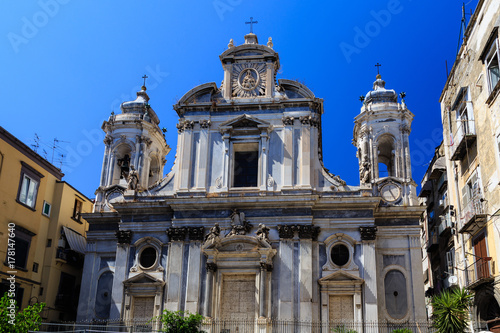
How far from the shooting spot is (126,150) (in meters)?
33.2

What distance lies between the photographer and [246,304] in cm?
2648

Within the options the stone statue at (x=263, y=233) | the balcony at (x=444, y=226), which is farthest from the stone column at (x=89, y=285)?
the balcony at (x=444, y=226)

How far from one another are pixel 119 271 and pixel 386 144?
16055 millimetres

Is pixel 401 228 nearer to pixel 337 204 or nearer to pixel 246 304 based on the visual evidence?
pixel 337 204

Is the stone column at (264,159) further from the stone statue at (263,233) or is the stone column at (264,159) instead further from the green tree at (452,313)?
the green tree at (452,313)

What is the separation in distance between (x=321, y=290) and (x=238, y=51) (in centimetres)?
1361

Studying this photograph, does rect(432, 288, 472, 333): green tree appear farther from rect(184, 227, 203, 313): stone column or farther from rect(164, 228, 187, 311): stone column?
rect(164, 228, 187, 311): stone column

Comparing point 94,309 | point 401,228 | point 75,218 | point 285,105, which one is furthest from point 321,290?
point 75,218

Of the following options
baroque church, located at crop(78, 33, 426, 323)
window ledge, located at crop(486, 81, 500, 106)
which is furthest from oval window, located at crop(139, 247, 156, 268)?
window ledge, located at crop(486, 81, 500, 106)

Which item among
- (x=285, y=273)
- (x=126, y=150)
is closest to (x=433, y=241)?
(x=285, y=273)

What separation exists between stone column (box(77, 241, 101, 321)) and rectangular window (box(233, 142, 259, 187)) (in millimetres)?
8456

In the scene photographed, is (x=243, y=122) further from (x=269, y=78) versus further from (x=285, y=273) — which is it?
(x=285, y=273)

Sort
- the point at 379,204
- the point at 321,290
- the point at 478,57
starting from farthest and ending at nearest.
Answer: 1. the point at 379,204
2. the point at 321,290
3. the point at 478,57

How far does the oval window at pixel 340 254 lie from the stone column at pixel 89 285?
12.4m
